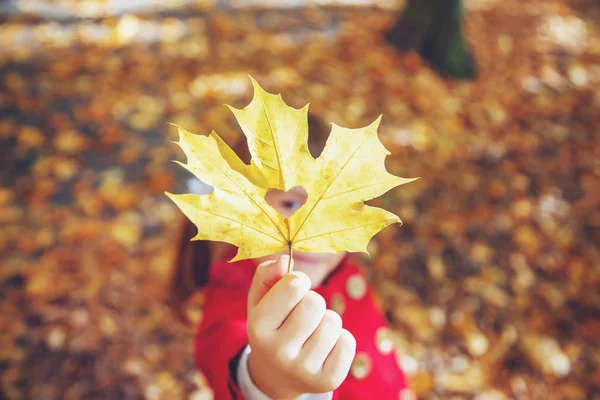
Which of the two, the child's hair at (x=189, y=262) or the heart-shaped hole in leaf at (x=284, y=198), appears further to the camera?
the child's hair at (x=189, y=262)

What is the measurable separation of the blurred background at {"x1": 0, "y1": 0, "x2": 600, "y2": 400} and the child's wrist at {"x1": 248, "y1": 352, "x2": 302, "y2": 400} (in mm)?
857

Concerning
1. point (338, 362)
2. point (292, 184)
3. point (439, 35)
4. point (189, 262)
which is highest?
point (292, 184)

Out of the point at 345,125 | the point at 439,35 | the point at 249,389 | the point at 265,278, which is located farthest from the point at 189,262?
the point at 439,35

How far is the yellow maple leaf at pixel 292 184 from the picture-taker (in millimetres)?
650

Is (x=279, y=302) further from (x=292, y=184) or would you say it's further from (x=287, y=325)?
(x=292, y=184)

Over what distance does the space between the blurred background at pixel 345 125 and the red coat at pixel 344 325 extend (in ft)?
1.68

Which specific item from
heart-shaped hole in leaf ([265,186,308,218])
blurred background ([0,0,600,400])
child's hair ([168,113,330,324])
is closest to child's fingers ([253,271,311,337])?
heart-shaped hole in leaf ([265,186,308,218])

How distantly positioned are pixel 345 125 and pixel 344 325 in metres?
1.98

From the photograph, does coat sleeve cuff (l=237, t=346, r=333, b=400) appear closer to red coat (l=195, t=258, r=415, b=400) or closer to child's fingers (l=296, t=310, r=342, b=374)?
red coat (l=195, t=258, r=415, b=400)

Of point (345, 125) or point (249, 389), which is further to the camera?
point (345, 125)

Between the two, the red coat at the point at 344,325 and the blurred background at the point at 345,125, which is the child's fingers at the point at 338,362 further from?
the blurred background at the point at 345,125

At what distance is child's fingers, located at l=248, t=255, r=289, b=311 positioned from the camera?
2.17 ft

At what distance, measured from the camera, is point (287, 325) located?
2.04ft

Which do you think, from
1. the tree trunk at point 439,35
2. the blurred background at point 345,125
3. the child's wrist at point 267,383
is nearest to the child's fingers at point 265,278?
the child's wrist at point 267,383
